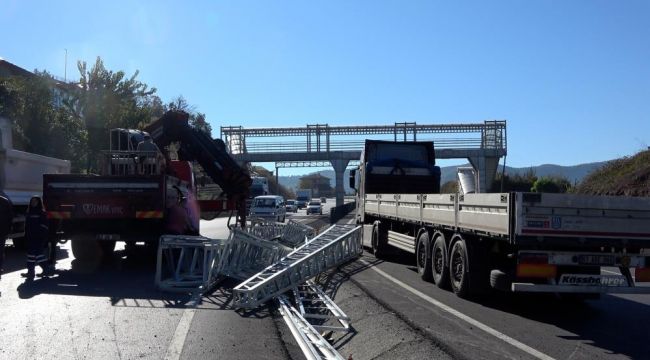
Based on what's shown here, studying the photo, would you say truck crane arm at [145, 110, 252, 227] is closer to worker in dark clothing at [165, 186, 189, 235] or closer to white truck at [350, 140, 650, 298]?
worker in dark clothing at [165, 186, 189, 235]

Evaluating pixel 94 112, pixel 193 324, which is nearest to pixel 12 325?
pixel 193 324

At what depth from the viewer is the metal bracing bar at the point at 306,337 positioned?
22.7 feet

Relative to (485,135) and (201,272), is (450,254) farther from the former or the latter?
(485,135)

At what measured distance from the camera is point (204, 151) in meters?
19.2

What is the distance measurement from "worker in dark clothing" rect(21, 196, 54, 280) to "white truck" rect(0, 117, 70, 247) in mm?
4281

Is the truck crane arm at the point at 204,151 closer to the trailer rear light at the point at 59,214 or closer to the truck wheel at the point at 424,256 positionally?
the trailer rear light at the point at 59,214

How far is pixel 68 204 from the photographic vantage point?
13461mm

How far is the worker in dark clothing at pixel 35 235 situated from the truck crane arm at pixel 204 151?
615 cm

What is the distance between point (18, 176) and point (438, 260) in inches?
475

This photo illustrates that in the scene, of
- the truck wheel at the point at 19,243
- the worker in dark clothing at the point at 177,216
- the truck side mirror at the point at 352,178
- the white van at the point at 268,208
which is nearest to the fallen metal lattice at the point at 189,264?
the worker in dark clothing at the point at 177,216

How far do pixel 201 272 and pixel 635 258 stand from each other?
7.64 meters

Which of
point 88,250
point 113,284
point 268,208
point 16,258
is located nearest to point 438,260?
point 113,284

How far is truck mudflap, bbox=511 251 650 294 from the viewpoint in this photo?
8.73m

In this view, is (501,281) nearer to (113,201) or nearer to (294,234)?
(113,201)
